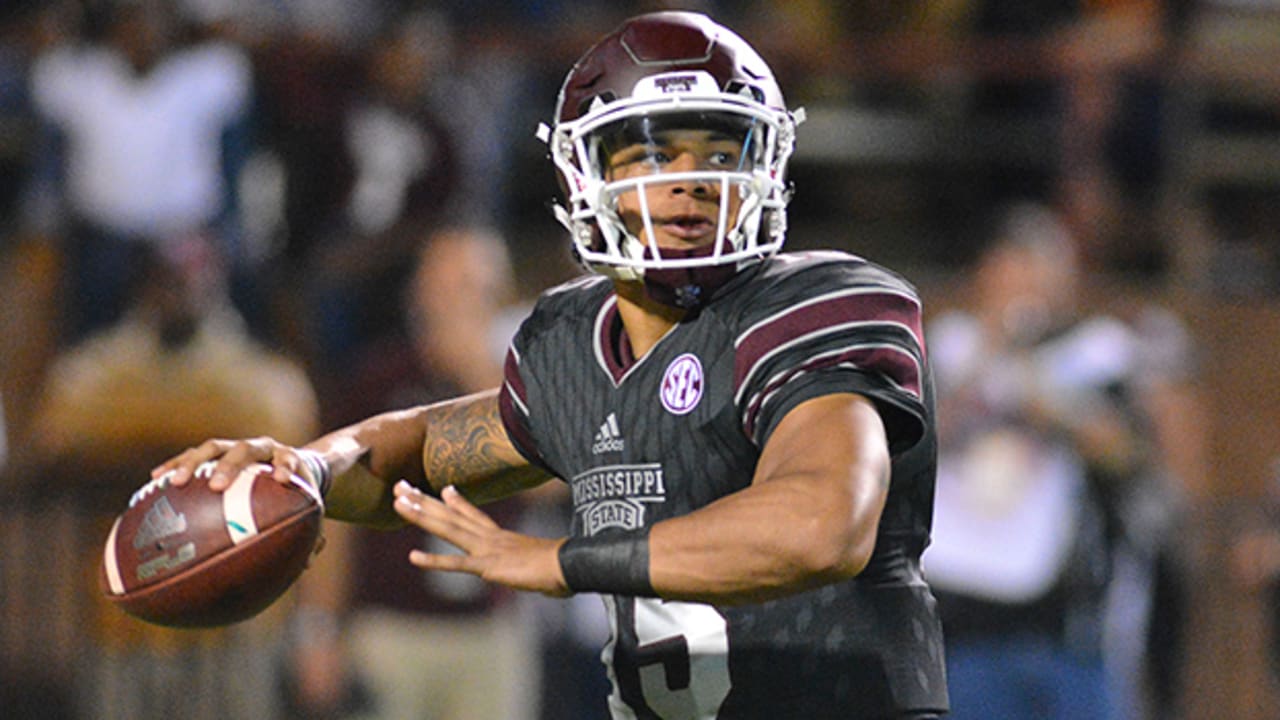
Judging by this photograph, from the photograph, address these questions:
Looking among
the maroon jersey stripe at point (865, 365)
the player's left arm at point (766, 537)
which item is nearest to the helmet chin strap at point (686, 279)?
the maroon jersey stripe at point (865, 365)

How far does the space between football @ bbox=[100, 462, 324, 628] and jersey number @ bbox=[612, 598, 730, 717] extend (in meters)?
0.56

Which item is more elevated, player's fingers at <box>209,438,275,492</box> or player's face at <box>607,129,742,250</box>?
player's face at <box>607,129,742,250</box>

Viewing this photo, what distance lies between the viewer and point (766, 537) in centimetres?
239

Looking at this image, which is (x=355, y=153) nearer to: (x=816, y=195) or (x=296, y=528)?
(x=816, y=195)

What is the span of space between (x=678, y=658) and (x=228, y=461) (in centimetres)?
79

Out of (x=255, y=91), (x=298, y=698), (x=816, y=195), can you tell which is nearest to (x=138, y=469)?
(x=298, y=698)

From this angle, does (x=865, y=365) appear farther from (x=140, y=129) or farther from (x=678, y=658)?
(x=140, y=129)

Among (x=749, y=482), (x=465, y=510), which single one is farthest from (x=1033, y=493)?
(x=465, y=510)

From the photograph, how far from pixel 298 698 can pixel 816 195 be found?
307 centimetres

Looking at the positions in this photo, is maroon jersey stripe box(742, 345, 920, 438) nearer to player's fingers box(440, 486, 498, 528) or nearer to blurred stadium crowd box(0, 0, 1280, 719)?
player's fingers box(440, 486, 498, 528)

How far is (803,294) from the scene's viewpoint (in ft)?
9.04

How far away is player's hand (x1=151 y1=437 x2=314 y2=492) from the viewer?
2930 mm

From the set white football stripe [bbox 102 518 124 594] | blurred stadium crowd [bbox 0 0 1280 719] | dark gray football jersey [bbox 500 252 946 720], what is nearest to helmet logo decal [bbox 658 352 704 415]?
dark gray football jersey [bbox 500 252 946 720]

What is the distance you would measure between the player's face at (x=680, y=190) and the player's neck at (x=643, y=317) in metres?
0.13
